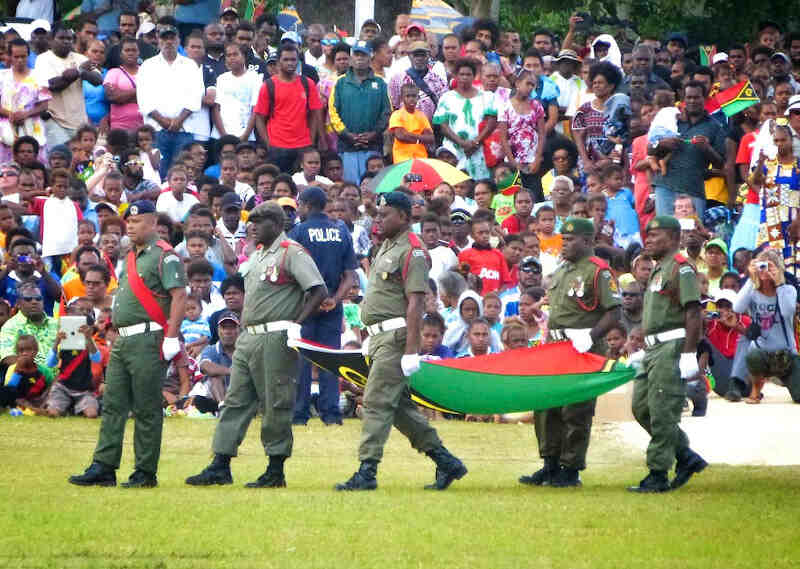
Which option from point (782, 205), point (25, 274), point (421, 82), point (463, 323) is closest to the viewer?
point (25, 274)

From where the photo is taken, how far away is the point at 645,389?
1262cm

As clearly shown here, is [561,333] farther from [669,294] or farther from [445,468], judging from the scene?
[445,468]

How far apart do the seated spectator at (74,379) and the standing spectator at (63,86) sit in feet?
18.6

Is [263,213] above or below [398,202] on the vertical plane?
below

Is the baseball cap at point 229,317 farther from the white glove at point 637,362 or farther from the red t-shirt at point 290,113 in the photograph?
the white glove at point 637,362

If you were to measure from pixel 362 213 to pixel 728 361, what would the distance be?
5459 millimetres

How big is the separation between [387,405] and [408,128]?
37.3ft

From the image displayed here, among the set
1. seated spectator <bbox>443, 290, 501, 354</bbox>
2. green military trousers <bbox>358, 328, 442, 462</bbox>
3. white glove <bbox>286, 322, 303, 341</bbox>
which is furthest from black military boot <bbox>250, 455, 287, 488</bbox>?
seated spectator <bbox>443, 290, 501, 354</bbox>

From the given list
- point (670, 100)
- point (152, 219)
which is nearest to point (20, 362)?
point (152, 219)

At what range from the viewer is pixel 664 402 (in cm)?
1233

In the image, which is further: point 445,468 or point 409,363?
point 445,468

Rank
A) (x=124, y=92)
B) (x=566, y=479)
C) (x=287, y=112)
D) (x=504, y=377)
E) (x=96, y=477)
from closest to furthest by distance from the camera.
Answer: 1. (x=96, y=477)
2. (x=566, y=479)
3. (x=504, y=377)
4. (x=124, y=92)
5. (x=287, y=112)

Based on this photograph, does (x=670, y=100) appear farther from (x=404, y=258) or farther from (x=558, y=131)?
(x=404, y=258)

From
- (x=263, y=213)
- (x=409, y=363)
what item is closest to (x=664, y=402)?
(x=409, y=363)
